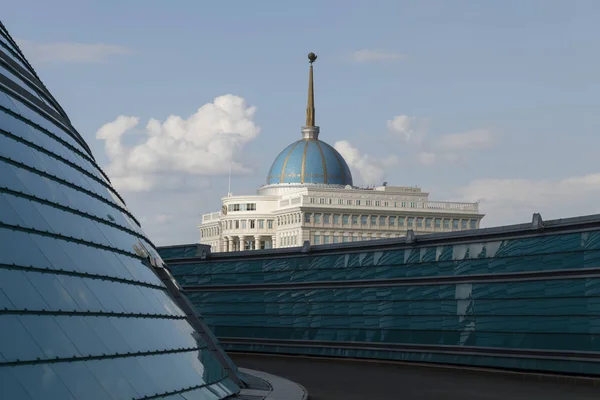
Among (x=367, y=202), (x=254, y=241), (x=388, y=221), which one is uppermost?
(x=367, y=202)

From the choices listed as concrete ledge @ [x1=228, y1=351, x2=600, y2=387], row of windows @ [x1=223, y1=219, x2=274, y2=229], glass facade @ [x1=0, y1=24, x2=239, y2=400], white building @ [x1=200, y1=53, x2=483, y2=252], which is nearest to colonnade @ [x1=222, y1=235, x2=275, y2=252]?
white building @ [x1=200, y1=53, x2=483, y2=252]

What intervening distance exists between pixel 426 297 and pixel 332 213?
5437 inches

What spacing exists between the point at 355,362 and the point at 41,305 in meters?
33.0

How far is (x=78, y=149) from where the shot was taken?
26922 mm

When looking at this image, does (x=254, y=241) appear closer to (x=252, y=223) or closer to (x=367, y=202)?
(x=252, y=223)

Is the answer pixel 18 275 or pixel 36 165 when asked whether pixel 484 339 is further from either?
pixel 18 275

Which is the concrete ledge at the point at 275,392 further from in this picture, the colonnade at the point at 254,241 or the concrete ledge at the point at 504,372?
the colonnade at the point at 254,241

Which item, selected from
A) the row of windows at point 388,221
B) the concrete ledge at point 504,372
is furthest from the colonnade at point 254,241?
the concrete ledge at point 504,372

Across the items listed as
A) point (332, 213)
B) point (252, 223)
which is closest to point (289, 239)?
point (332, 213)

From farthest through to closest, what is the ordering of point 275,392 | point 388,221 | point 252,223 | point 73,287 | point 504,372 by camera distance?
point 252,223 < point 388,221 < point 504,372 < point 275,392 < point 73,287

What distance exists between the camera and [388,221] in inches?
7451

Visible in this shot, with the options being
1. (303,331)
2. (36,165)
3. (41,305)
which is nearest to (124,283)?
(36,165)

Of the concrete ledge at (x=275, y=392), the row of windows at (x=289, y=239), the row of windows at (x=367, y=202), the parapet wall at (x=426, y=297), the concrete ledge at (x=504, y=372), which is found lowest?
the concrete ledge at (x=275, y=392)

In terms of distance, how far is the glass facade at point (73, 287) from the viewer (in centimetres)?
1681
